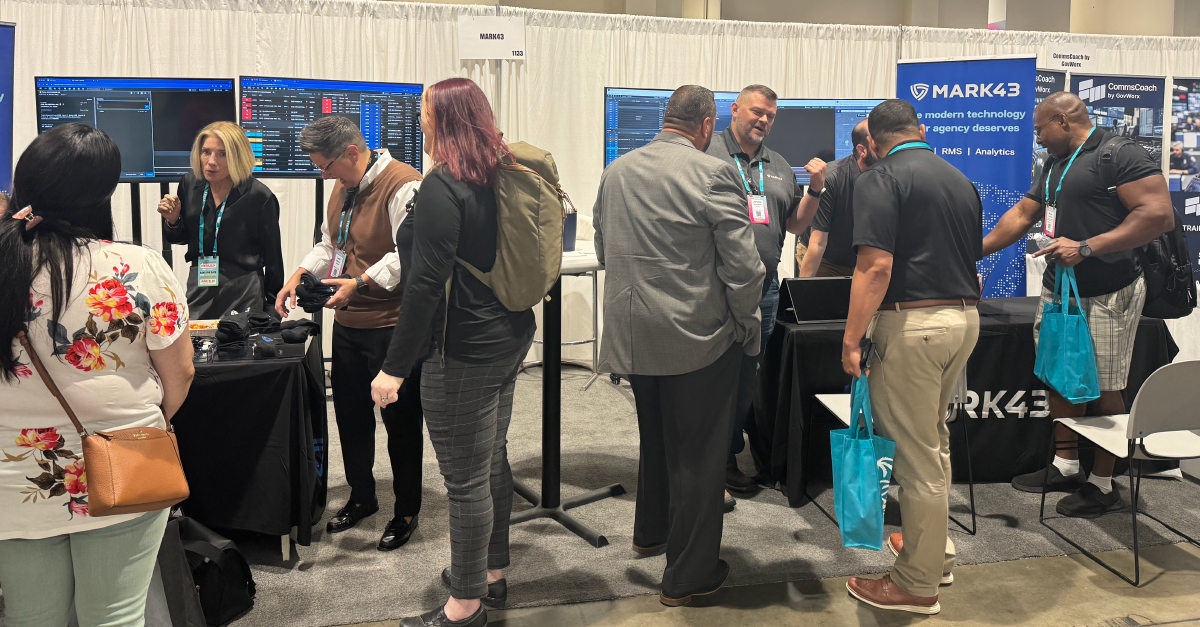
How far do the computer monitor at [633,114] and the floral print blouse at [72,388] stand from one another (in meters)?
4.03

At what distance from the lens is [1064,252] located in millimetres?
3055

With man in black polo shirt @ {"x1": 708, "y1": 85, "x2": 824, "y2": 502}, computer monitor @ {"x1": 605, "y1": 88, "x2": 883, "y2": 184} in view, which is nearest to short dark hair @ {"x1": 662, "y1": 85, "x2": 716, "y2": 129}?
man in black polo shirt @ {"x1": 708, "y1": 85, "x2": 824, "y2": 502}

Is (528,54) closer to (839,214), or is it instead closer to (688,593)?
(839,214)

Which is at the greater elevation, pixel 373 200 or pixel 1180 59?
pixel 1180 59

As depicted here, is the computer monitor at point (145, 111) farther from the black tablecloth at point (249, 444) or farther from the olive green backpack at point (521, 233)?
the olive green backpack at point (521, 233)

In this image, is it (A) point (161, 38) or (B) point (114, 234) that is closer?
(B) point (114, 234)

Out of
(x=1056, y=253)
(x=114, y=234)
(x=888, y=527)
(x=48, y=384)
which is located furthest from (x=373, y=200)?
(x=1056, y=253)

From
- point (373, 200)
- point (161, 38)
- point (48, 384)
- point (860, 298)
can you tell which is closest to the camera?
point (48, 384)

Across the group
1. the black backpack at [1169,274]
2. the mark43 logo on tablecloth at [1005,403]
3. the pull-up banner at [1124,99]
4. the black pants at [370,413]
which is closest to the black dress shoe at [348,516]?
the black pants at [370,413]

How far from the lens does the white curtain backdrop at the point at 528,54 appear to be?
16.4 ft

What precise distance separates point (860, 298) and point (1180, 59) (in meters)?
5.91

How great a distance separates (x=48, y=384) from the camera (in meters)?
1.49

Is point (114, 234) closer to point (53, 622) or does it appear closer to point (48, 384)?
point (48, 384)

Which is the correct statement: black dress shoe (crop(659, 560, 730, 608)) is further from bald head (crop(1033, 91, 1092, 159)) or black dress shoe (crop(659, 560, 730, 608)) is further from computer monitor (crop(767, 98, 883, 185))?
computer monitor (crop(767, 98, 883, 185))
